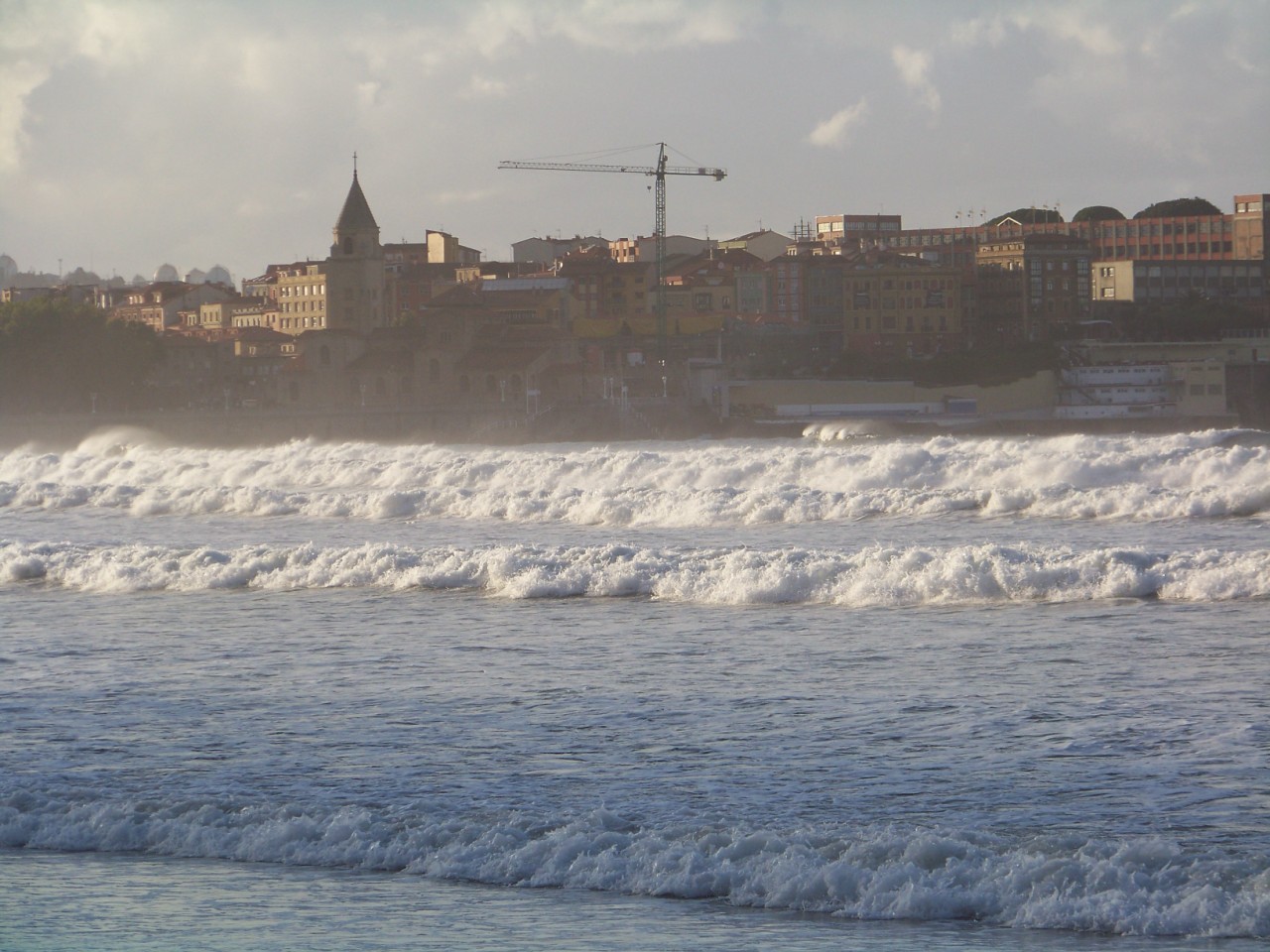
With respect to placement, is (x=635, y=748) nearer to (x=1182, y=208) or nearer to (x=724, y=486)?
(x=724, y=486)

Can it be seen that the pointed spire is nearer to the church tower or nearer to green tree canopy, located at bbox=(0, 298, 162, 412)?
the church tower

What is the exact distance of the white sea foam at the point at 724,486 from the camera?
27.0 metres

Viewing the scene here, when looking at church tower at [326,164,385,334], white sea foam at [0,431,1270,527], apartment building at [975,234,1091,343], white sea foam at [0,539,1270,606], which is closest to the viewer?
white sea foam at [0,539,1270,606]

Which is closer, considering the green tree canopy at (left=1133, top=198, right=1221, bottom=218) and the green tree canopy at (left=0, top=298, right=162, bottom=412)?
the green tree canopy at (left=0, top=298, right=162, bottom=412)

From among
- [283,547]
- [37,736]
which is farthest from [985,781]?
[283,547]

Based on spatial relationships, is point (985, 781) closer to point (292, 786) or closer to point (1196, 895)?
point (1196, 895)

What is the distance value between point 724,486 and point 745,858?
27509 millimetres

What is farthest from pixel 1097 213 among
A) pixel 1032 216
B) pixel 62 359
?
pixel 62 359

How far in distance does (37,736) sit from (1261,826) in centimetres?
678

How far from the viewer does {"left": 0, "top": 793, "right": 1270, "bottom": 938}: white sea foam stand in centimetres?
711

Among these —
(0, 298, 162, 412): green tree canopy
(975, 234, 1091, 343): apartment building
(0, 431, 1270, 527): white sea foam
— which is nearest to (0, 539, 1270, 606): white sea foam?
(0, 431, 1270, 527): white sea foam

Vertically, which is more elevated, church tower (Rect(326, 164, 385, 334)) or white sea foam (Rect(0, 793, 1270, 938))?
church tower (Rect(326, 164, 385, 334))

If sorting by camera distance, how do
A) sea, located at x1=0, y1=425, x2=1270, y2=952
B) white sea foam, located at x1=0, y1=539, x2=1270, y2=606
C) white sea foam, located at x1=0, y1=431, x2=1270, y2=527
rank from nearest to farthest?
sea, located at x1=0, y1=425, x2=1270, y2=952 < white sea foam, located at x1=0, y1=539, x2=1270, y2=606 < white sea foam, located at x1=0, y1=431, x2=1270, y2=527

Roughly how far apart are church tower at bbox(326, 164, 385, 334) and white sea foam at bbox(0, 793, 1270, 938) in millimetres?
85115
